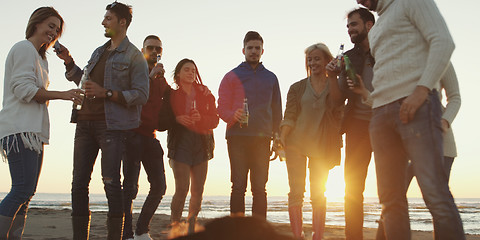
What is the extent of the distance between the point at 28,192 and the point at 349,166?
2929 millimetres

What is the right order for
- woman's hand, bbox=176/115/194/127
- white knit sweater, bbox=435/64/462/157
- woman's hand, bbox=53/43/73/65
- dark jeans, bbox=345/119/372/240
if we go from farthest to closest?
woman's hand, bbox=176/115/194/127 < woman's hand, bbox=53/43/73/65 < dark jeans, bbox=345/119/372/240 < white knit sweater, bbox=435/64/462/157

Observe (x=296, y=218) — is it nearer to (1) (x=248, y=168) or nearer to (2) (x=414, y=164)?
(1) (x=248, y=168)

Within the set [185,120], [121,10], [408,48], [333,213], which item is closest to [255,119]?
[185,120]

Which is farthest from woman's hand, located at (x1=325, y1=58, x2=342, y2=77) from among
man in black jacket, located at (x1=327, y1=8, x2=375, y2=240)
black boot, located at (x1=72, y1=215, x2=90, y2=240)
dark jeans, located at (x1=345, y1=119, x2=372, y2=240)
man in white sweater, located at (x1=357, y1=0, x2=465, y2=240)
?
black boot, located at (x1=72, y1=215, x2=90, y2=240)

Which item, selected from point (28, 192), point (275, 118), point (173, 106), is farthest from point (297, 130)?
point (28, 192)

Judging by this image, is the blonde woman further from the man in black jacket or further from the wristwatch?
the wristwatch

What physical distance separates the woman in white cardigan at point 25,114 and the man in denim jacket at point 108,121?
0.94ft

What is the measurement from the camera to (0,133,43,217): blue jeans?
334 centimetres

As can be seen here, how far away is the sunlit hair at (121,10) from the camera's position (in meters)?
4.37

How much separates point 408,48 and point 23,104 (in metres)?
3.07

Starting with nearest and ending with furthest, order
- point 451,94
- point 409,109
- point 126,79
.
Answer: point 409,109, point 451,94, point 126,79

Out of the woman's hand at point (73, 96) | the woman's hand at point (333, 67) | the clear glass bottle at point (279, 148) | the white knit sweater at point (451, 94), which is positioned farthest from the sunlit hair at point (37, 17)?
the white knit sweater at point (451, 94)

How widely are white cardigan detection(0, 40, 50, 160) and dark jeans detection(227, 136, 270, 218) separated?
→ 2.16 m

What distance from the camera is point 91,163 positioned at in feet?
13.5
